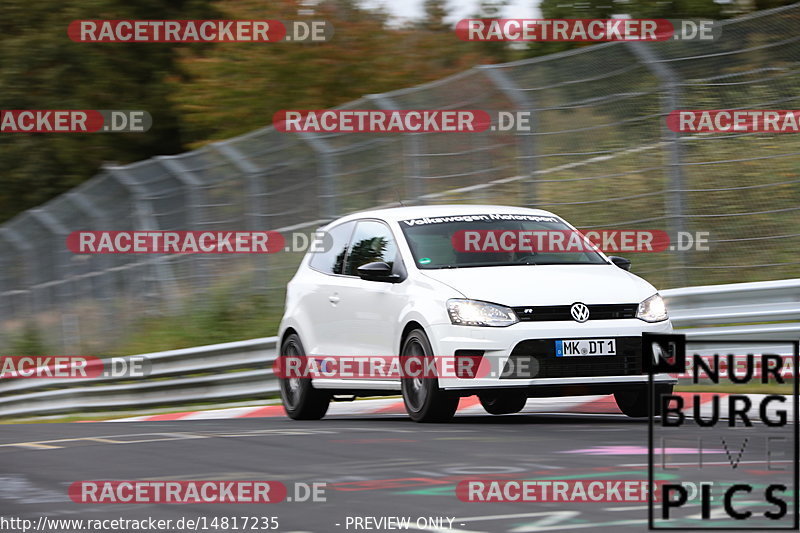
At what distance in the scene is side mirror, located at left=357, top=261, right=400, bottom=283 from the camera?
11.0 meters

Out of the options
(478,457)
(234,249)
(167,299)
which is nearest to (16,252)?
(167,299)

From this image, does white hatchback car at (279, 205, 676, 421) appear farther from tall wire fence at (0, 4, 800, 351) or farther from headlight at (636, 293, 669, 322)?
tall wire fence at (0, 4, 800, 351)

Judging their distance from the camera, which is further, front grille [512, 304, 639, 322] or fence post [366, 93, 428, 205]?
fence post [366, 93, 428, 205]

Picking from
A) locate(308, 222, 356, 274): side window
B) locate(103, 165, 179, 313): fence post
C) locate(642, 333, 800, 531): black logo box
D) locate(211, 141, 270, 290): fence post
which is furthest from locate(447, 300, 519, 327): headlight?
locate(103, 165, 179, 313): fence post

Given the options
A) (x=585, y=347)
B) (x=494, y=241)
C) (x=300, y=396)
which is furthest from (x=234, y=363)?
(x=585, y=347)

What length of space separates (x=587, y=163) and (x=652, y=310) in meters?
4.10

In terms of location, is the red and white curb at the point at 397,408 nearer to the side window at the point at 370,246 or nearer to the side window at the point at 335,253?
the side window at the point at 335,253

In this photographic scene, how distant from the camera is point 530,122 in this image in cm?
1451

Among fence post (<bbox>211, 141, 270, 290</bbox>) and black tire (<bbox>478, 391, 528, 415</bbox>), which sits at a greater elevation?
fence post (<bbox>211, 141, 270, 290</bbox>)

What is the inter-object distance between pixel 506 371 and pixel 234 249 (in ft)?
33.8

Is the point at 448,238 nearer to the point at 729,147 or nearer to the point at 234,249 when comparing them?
the point at 729,147

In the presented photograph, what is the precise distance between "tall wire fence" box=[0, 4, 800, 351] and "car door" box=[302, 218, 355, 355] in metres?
2.79

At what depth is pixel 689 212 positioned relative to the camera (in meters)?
13.4

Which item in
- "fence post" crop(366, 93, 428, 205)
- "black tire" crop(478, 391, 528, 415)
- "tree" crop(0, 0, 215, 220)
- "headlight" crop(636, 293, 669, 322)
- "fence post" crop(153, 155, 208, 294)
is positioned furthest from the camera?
"tree" crop(0, 0, 215, 220)
